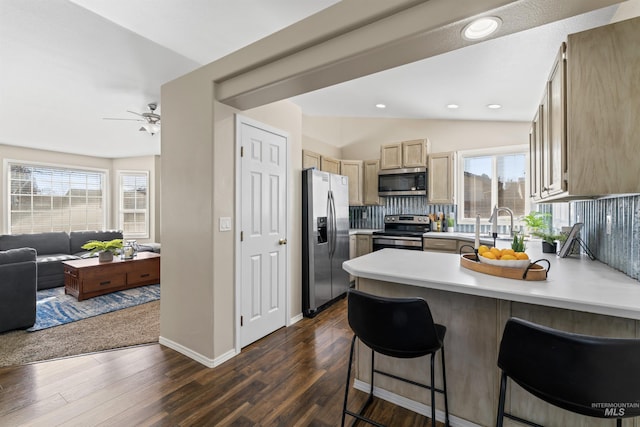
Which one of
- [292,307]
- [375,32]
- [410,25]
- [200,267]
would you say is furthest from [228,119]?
[292,307]

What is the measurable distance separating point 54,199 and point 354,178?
21.0 feet

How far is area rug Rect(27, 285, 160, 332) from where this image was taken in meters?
3.32

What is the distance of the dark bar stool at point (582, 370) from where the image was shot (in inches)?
37.0

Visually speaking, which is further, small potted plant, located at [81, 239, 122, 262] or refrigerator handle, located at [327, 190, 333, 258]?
small potted plant, located at [81, 239, 122, 262]

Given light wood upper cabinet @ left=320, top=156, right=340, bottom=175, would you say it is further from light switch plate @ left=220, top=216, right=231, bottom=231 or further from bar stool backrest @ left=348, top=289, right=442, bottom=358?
bar stool backrest @ left=348, top=289, right=442, bottom=358

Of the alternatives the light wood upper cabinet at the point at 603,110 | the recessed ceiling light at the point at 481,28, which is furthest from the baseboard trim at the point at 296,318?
the recessed ceiling light at the point at 481,28

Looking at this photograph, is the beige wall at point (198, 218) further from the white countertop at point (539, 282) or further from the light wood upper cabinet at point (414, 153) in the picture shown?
the light wood upper cabinet at point (414, 153)

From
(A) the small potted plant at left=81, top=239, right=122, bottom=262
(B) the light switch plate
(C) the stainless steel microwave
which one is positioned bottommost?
(A) the small potted plant at left=81, top=239, right=122, bottom=262

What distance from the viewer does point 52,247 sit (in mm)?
5320

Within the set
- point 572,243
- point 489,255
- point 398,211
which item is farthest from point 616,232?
point 398,211

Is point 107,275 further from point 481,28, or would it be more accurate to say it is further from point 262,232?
point 481,28

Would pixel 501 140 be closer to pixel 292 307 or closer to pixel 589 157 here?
pixel 589 157

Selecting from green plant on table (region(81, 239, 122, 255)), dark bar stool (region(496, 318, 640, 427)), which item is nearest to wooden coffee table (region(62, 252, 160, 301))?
green plant on table (region(81, 239, 122, 255))

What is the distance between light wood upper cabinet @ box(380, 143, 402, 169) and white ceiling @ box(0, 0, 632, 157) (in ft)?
2.07
